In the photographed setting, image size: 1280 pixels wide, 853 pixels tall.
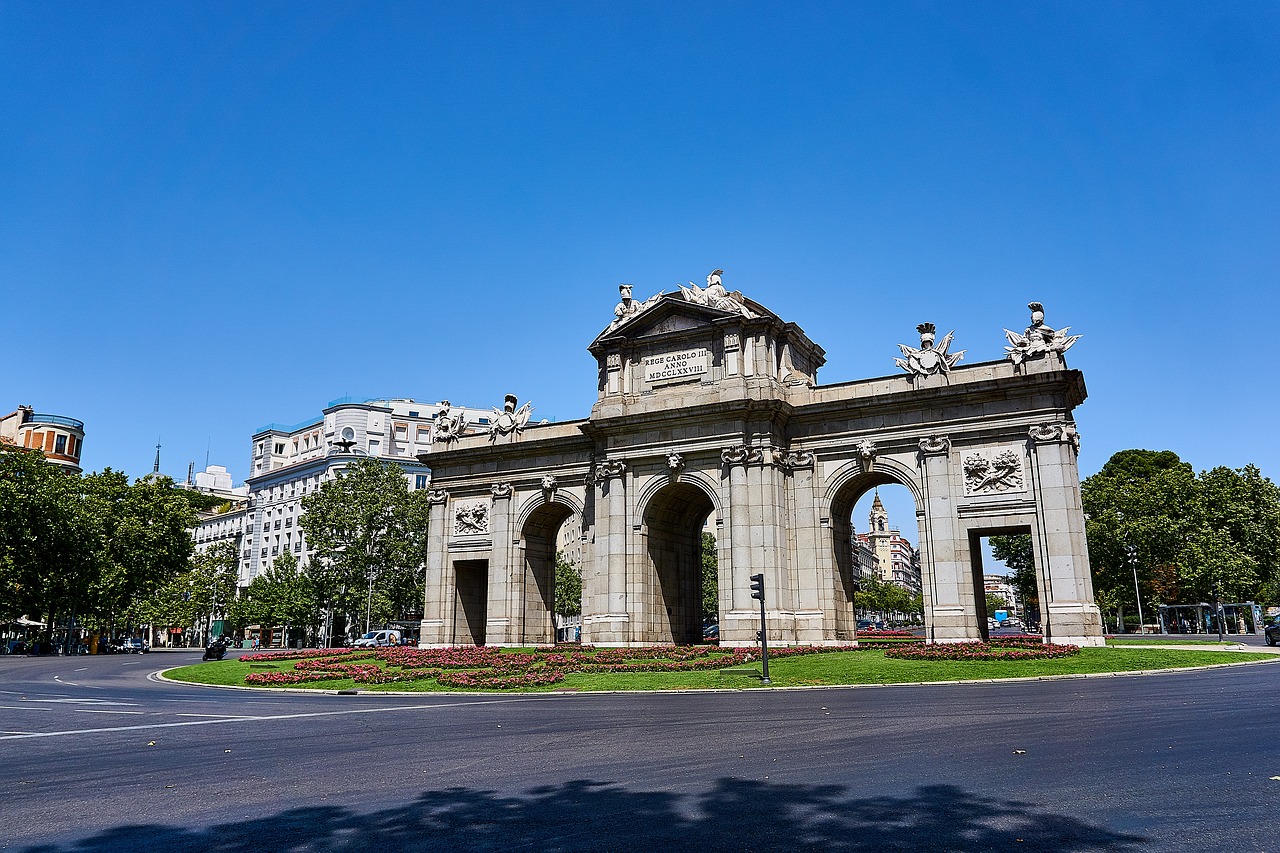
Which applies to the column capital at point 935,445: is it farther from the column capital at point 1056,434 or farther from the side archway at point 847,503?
the column capital at point 1056,434

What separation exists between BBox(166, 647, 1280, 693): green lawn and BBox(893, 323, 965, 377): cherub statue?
45.2 ft

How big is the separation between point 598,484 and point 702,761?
35.1 meters

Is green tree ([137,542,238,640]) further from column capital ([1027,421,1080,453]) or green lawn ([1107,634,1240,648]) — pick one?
green lawn ([1107,634,1240,648])

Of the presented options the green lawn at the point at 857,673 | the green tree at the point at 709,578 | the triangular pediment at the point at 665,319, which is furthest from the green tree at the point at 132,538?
the green tree at the point at 709,578

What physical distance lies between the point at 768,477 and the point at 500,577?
56.5ft

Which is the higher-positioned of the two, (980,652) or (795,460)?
(795,460)

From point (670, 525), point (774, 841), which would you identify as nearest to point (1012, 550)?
point (670, 525)

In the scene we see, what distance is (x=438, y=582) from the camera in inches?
2024

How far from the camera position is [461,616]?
51500 millimetres

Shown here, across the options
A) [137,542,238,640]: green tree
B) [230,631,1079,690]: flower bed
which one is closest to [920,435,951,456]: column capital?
[230,631,1079,690]: flower bed

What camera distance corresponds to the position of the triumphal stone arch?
38000 mm

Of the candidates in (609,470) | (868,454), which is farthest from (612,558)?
(868,454)

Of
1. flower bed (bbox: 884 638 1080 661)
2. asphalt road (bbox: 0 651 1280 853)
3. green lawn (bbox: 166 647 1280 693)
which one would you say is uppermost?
flower bed (bbox: 884 638 1080 661)

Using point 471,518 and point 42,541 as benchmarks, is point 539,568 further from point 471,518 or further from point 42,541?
point 42,541
